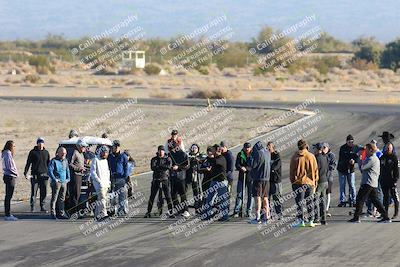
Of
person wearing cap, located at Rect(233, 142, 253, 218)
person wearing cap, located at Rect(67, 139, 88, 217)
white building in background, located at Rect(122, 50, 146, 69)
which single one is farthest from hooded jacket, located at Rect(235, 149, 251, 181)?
white building in background, located at Rect(122, 50, 146, 69)

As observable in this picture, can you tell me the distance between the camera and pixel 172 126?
4575 centimetres

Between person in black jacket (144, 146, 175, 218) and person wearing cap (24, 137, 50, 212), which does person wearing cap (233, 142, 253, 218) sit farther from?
person wearing cap (24, 137, 50, 212)

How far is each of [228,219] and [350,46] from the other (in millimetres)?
177616

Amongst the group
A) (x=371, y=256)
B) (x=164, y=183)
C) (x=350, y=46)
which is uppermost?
(x=350, y=46)

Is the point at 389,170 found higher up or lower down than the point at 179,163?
lower down

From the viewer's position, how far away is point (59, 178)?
65.4ft

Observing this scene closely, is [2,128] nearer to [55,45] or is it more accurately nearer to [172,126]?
[172,126]

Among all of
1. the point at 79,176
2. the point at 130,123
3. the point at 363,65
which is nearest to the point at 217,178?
the point at 79,176

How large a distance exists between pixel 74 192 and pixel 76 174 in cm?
46

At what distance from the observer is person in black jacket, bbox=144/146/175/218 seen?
19.9 m

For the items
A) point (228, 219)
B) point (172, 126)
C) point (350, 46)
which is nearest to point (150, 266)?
point (228, 219)

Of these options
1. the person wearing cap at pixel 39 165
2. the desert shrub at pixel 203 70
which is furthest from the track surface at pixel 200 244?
the desert shrub at pixel 203 70

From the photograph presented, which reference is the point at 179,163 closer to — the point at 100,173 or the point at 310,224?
the point at 100,173

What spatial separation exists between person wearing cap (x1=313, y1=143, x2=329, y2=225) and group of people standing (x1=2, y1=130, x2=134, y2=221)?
13.3 ft
